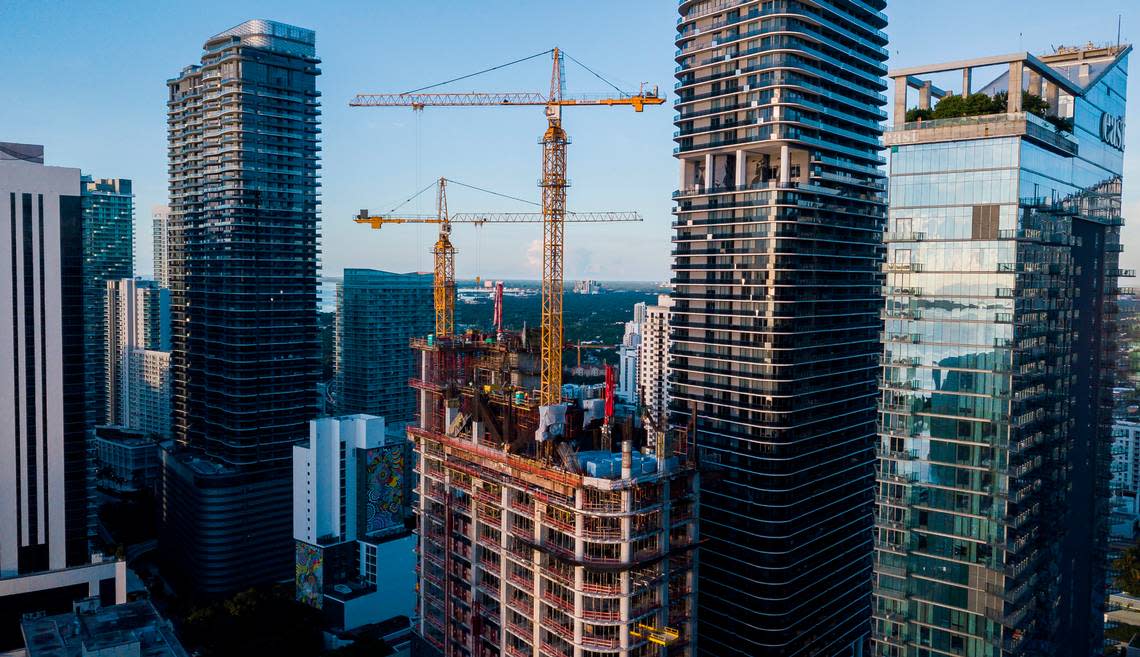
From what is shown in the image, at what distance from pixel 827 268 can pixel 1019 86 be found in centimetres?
2976

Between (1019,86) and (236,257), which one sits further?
(236,257)

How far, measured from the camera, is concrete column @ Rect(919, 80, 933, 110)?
73.6m

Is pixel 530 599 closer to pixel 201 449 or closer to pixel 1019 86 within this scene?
pixel 1019 86

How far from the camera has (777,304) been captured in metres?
86.2

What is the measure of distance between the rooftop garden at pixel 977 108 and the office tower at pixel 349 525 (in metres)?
88.3

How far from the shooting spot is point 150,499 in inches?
7288

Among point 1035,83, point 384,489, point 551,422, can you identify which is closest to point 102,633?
point 384,489

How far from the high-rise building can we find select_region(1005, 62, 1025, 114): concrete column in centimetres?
2353

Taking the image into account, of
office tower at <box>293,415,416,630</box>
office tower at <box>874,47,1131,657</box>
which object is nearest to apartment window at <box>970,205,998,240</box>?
office tower at <box>874,47,1131,657</box>

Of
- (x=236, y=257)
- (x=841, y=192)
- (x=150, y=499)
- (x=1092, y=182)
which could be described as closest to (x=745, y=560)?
(x=841, y=192)

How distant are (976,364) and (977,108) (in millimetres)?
20488

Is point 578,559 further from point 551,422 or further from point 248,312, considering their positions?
point 248,312

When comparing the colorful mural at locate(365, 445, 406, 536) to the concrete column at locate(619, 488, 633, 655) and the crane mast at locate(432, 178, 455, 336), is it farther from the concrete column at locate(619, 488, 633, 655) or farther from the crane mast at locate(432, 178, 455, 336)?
the concrete column at locate(619, 488, 633, 655)

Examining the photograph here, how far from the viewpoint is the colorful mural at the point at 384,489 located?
128 metres
